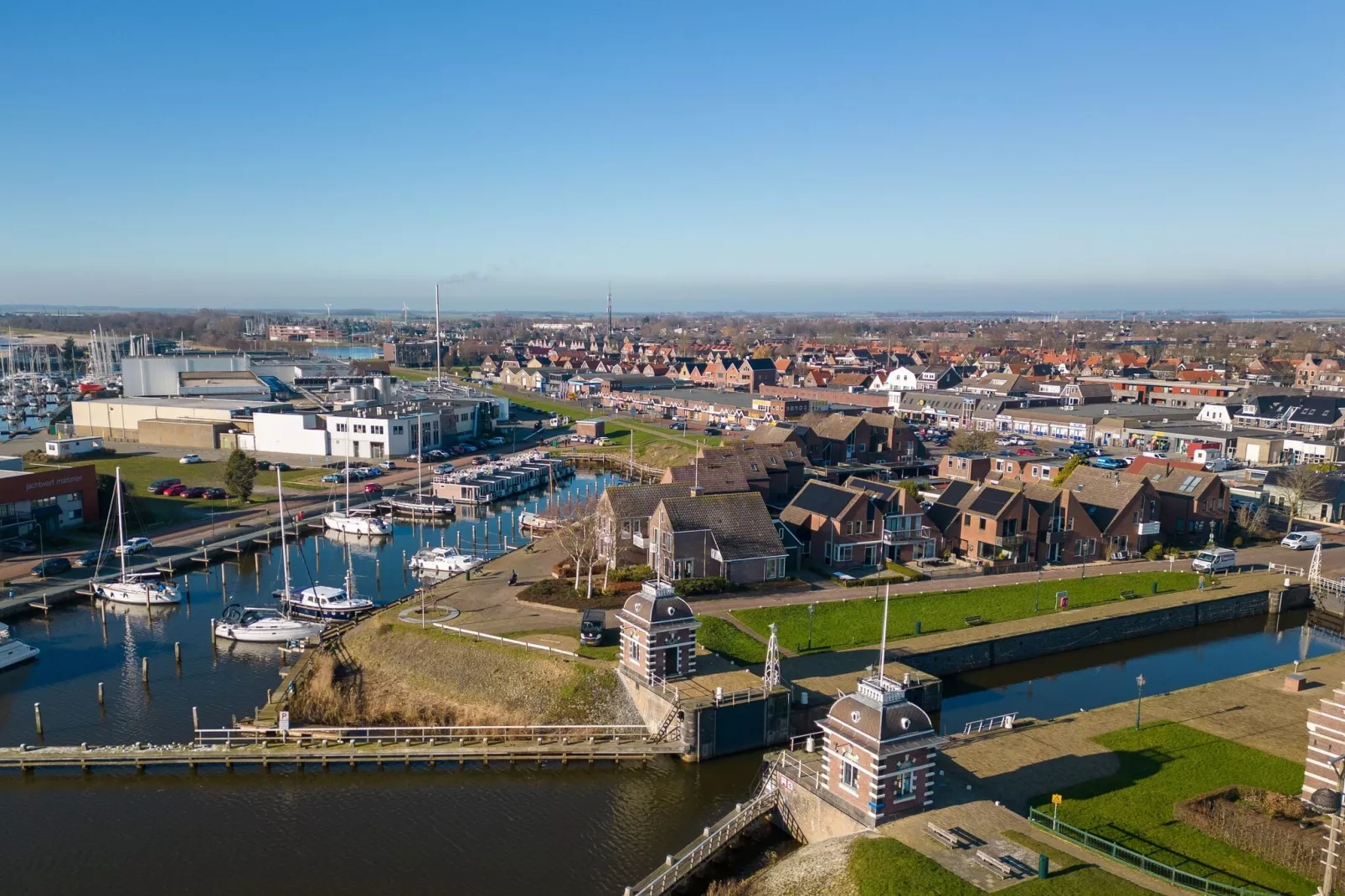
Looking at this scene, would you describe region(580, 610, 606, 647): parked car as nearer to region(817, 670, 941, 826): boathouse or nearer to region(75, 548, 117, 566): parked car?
region(817, 670, 941, 826): boathouse

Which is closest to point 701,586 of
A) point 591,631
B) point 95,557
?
point 591,631

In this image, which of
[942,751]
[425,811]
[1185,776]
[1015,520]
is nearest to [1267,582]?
[1015,520]

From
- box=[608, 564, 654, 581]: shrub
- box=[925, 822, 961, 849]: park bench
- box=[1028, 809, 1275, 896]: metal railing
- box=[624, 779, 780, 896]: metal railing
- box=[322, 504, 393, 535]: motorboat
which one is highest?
box=[608, 564, 654, 581]: shrub

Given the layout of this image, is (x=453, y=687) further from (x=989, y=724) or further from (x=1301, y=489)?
(x=1301, y=489)

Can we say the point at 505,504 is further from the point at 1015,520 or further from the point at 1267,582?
the point at 1267,582

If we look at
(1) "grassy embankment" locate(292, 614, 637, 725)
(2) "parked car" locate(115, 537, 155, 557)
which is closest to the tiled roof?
(1) "grassy embankment" locate(292, 614, 637, 725)

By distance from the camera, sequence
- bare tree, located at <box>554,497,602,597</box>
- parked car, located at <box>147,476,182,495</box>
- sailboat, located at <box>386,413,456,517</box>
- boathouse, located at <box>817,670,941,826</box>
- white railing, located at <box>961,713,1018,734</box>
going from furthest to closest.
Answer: parked car, located at <box>147,476,182,495</box>, sailboat, located at <box>386,413,456,517</box>, bare tree, located at <box>554,497,602,597</box>, white railing, located at <box>961,713,1018,734</box>, boathouse, located at <box>817,670,941,826</box>

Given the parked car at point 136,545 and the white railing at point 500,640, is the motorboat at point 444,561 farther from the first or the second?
the parked car at point 136,545
